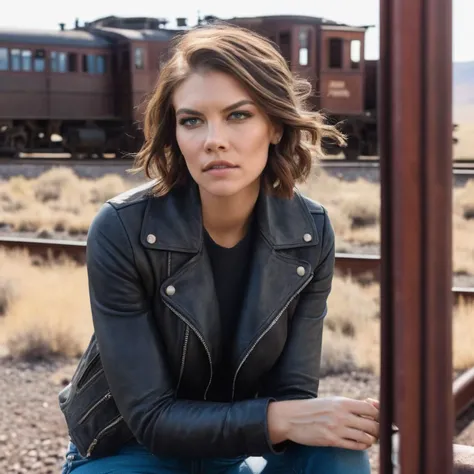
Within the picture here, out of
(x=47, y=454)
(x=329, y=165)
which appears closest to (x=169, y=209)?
(x=47, y=454)

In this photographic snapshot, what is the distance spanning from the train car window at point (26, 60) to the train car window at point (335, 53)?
7074 mm

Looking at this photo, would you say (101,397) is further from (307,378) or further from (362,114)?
(362,114)

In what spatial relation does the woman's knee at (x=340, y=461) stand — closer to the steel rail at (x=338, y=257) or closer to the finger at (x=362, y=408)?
the finger at (x=362, y=408)

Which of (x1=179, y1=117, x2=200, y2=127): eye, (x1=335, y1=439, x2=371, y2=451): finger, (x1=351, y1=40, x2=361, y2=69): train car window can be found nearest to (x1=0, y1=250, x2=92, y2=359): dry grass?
(x1=179, y1=117, x2=200, y2=127): eye

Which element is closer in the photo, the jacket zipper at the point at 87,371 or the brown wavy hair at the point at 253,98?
the brown wavy hair at the point at 253,98

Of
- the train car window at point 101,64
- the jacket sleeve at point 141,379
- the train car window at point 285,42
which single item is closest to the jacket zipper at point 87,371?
the jacket sleeve at point 141,379

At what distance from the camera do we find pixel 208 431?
5.69 ft

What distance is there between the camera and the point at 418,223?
835 millimetres

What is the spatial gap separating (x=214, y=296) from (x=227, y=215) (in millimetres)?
211

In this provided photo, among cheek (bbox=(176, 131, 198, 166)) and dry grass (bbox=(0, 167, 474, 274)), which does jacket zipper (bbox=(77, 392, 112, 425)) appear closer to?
cheek (bbox=(176, 131, 198, 166))

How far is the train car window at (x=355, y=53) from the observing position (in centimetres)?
2045

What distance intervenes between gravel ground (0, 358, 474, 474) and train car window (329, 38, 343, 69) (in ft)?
54.5

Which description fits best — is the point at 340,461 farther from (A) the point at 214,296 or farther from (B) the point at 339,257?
(B) the point at 339,257

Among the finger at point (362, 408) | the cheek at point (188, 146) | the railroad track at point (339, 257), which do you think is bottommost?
the railroad track at point (339, 257)
